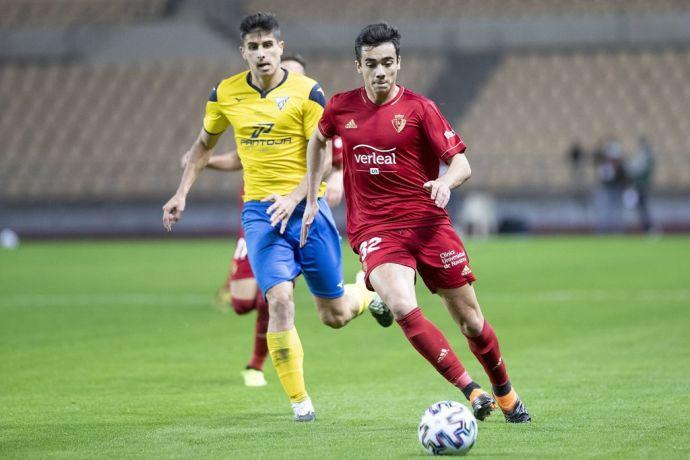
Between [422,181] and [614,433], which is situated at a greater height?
[422,181]

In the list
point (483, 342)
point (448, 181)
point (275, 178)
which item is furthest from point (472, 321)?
point (275, 178)

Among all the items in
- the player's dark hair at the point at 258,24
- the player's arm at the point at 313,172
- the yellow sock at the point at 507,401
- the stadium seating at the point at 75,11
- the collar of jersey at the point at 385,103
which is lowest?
the stadium seating at the point at 75,11

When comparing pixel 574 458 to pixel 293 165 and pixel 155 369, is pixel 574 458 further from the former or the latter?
pixel 155 369

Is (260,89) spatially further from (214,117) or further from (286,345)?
(286,345)

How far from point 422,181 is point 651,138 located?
24979 millimetres

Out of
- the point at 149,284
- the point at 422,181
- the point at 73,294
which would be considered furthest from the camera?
the point at 149,284

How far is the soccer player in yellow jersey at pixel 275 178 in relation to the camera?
7.49 metres

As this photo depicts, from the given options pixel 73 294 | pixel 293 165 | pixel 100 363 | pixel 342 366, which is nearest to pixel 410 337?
pixel 293 165

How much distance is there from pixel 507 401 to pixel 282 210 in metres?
1.67

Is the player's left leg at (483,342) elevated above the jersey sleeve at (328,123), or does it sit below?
below

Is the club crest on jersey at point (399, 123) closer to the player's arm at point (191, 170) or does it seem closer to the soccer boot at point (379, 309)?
the player's arm at point (191, 170)

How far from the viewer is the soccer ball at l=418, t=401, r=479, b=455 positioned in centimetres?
596

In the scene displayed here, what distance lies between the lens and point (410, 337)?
22.1 ft

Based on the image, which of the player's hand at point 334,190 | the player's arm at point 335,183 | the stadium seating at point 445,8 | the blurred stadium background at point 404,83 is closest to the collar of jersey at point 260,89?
the player's arm at point 335,183
